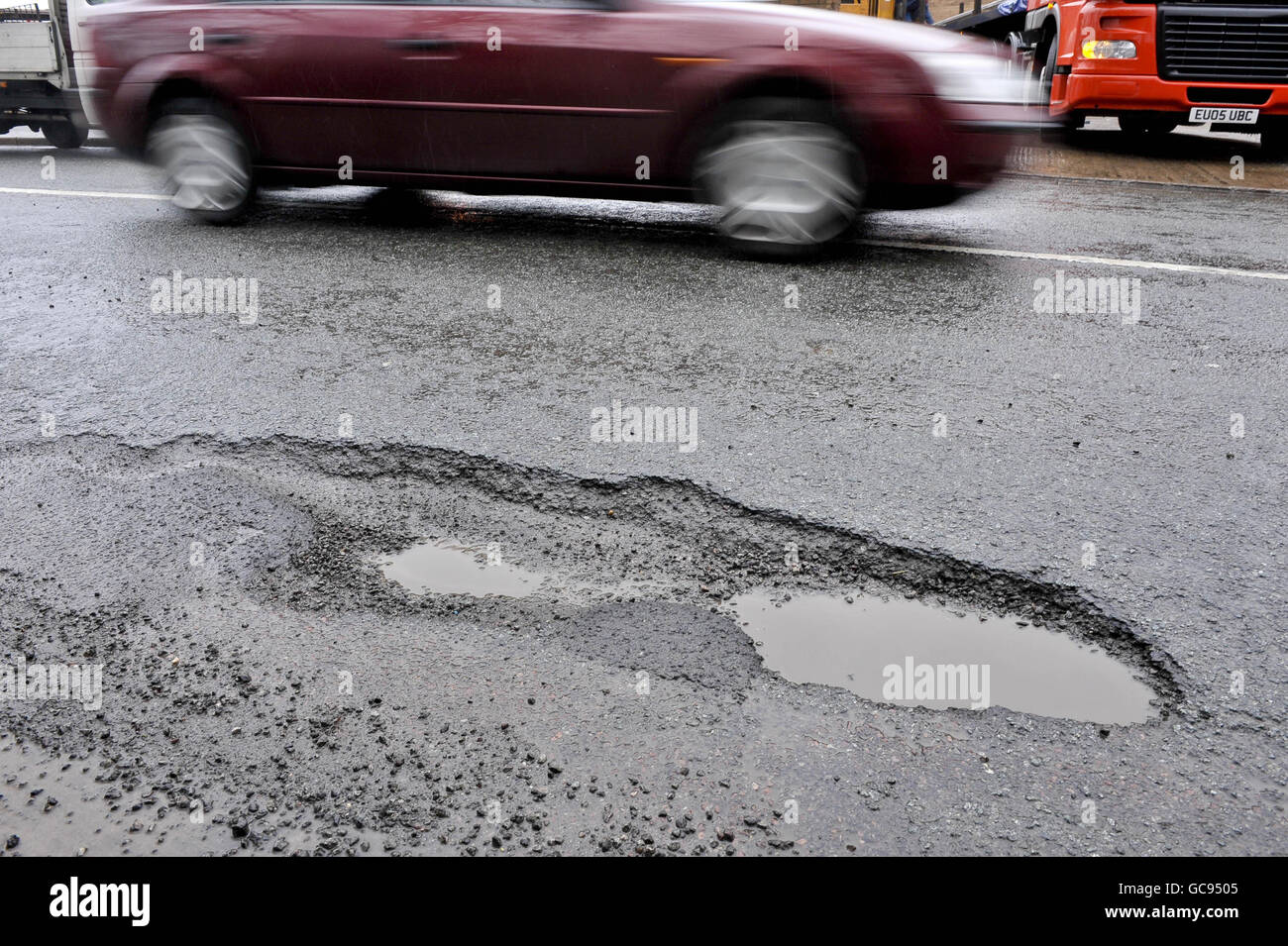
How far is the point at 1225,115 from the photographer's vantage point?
30.6 feet

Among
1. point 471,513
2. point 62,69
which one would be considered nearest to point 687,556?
point 471,513

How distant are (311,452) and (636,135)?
3.06 m

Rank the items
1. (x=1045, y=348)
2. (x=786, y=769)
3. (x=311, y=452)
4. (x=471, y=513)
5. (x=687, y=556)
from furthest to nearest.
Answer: (x=1045, y=348) < (x=311, y=452) < (x=471, y=513) < (x=687, y=556) < (x=786, y=769)

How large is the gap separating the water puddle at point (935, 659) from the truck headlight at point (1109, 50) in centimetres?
867

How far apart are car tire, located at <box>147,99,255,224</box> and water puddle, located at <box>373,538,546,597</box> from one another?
462 centimetres

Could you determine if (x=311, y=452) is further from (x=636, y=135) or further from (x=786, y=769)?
(x=636, y=135)

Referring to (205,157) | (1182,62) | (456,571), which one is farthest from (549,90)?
(1182,62)

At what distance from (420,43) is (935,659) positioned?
4893 mm

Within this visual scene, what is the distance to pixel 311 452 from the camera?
339 centimetres

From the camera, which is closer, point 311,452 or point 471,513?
point 471,513

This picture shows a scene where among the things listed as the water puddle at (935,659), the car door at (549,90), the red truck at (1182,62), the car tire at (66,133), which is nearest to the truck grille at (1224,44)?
the red truck at (1182,62)

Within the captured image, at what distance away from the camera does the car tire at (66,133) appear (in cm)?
1227

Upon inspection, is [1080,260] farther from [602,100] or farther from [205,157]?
[205,157]
